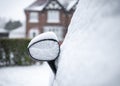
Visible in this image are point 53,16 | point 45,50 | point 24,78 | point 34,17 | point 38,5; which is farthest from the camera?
point 38,5

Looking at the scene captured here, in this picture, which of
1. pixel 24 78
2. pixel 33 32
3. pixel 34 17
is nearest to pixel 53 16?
pixel 34 17

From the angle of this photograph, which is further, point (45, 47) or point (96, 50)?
point (45, 47)

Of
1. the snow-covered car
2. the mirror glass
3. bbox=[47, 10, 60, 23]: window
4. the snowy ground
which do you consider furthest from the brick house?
the snow-covered car

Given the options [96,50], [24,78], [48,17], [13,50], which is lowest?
[48,17]

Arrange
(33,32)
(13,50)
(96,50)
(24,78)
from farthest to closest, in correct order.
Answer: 1. (33,32)
2. (13,50)
3. (24,78)
4. (96,50)

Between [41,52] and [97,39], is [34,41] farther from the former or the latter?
[97,39]

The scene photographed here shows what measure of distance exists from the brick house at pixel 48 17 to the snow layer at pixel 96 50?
30840mm

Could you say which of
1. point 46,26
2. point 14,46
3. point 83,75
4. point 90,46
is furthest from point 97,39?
point 46,26

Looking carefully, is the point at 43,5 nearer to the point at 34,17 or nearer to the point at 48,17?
the point at 48,17

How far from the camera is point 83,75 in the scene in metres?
0.86

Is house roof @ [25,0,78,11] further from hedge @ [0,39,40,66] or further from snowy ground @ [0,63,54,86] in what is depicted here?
snowy ground @ [0,63,54,86]

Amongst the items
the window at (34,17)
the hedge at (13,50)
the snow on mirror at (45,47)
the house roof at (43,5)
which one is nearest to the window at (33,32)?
the window at (34,17)

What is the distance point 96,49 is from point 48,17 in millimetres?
31683

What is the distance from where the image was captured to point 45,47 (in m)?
1.59
